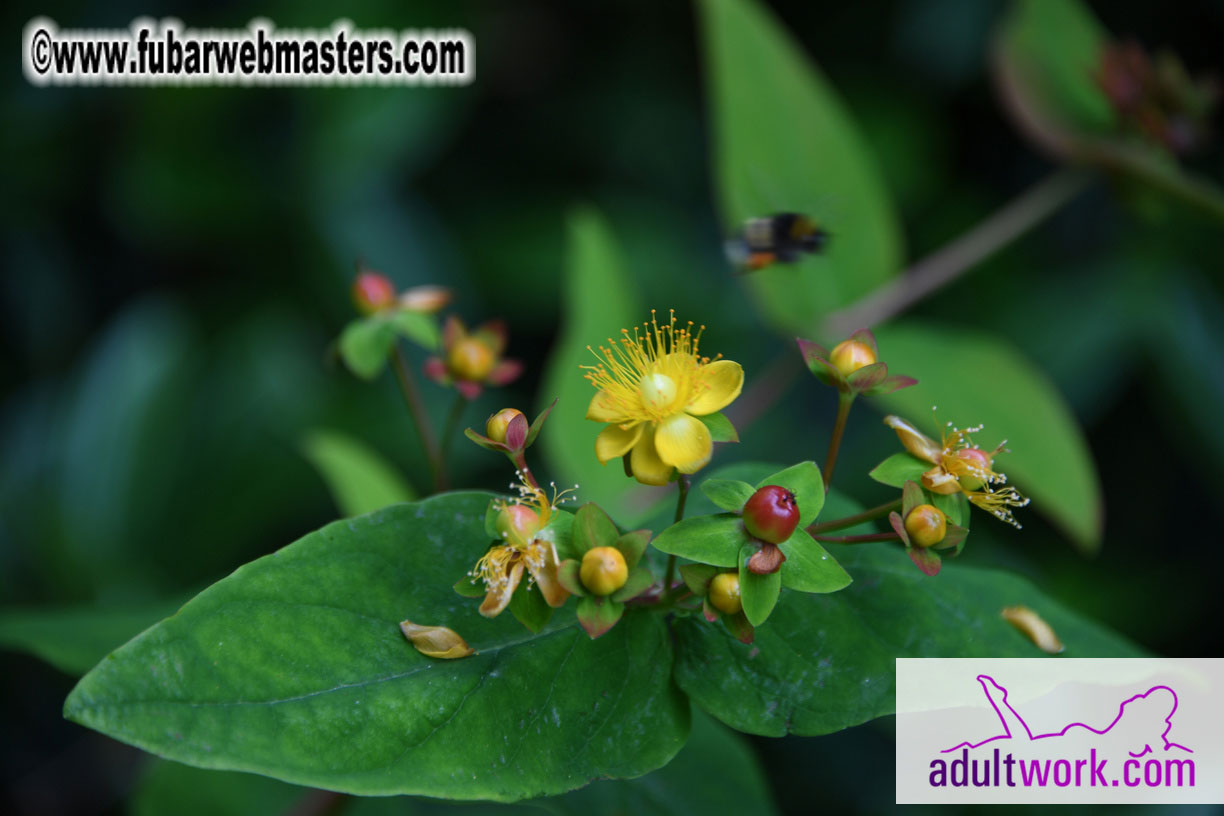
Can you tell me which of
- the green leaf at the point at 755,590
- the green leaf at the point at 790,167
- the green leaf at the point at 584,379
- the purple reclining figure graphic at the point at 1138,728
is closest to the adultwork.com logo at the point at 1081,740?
the purple reclining figure graphic at the point at 1138,728

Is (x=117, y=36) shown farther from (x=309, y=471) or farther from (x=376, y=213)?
(x=309, y=471)

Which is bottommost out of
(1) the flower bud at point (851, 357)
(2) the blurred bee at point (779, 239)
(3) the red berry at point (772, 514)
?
(3) the red berry at point (772, 514)

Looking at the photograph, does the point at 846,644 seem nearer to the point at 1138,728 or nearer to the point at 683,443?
the point at 683,443
